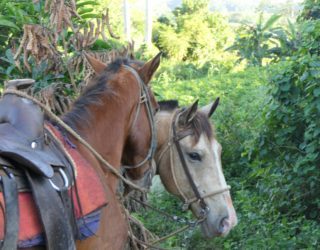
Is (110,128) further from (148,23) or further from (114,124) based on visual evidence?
(148,23)

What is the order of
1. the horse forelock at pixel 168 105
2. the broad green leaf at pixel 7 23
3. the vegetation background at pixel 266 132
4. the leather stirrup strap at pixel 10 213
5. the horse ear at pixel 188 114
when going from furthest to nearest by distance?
the broad green leaf at pixel 7 23, the vegetation background at pixel 266 132, the horse forelock at pixel 168 105, the horse ear at pixel 188 114, the leather stirrup strap at pixel 10 213

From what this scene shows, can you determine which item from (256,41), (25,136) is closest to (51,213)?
(25,136)

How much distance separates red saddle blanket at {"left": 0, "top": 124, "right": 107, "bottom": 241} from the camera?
2377mm

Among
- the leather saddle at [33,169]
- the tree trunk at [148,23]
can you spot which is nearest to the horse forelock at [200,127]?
the leather saddle at [33,169]

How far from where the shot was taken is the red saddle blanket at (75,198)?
238 cm

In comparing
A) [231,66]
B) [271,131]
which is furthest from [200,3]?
[271,131]

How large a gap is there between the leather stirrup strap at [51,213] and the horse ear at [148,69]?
43.6 inches

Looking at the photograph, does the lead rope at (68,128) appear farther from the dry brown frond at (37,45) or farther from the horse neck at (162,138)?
the dry brown frond at (37,45)

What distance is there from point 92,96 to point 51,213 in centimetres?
89

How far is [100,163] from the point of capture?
3047mm

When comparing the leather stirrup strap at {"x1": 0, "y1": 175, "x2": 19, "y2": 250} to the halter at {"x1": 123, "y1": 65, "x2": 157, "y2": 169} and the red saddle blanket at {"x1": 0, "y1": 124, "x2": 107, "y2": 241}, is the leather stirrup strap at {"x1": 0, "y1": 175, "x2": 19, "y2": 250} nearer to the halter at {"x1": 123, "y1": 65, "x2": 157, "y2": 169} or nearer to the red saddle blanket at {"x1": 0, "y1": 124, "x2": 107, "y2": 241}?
the red saddle blanket at {"x1": 0, "y1": 124, "x2": 107, "y2": 241}

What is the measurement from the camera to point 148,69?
335 centimetres

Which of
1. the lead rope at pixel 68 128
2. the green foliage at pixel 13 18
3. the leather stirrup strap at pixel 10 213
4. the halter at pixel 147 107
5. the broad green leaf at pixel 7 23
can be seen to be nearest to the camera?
the leather stirrup strap at pixel 10 213

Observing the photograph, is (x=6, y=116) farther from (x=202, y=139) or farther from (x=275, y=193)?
(x=275, y=193)
